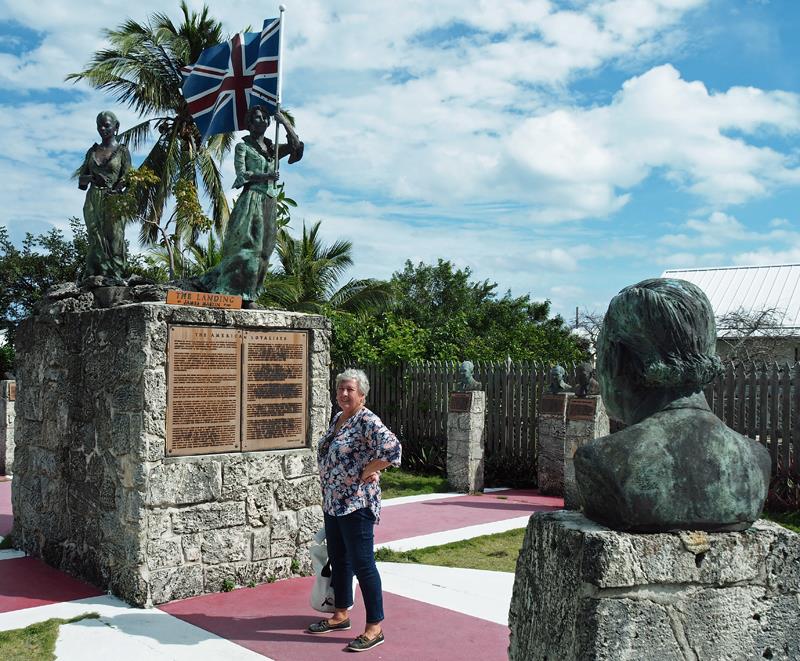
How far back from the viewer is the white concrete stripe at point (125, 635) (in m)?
4.55

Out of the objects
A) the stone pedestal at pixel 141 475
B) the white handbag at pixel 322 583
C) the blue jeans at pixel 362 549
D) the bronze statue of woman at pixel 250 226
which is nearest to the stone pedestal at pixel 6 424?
the stone pedestal at pixel 141 475

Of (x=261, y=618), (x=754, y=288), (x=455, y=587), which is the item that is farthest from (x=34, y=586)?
(x=754, y=288)

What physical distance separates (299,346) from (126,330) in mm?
1444

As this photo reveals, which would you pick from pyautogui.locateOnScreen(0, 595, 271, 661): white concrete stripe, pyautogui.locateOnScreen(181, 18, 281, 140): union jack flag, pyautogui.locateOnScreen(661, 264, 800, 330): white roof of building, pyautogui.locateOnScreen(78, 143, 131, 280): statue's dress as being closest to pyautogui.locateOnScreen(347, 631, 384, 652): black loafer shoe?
pyautogui.locateOnScreen(0, 595, 271, 661): white concrete stripe

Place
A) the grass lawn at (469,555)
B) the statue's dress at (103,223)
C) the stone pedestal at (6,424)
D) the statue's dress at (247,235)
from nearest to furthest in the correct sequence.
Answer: the statue's dress at (247,235)
the statue's dress at (103,223)
the grass lawn at (469,555)
the stone pedestal at (6,424)

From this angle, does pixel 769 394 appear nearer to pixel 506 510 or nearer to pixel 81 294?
pixel 506 510

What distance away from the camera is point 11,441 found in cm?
1232

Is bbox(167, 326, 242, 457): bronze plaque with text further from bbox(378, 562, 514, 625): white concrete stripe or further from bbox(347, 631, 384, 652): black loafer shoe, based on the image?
bbox(347, 631, 384, 652): black loafer shoe

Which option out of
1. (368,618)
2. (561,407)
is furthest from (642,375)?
(561,407)

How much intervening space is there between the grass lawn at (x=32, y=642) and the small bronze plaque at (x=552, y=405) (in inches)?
285

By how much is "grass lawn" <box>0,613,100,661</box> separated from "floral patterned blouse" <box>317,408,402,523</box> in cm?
192

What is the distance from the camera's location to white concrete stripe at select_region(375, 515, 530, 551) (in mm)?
7469

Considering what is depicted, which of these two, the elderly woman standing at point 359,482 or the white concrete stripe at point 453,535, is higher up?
the elderly woman standing at point 359,482

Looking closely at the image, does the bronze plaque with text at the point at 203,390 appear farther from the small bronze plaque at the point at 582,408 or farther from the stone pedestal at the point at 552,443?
the stone pedestal at the point at 552,443
